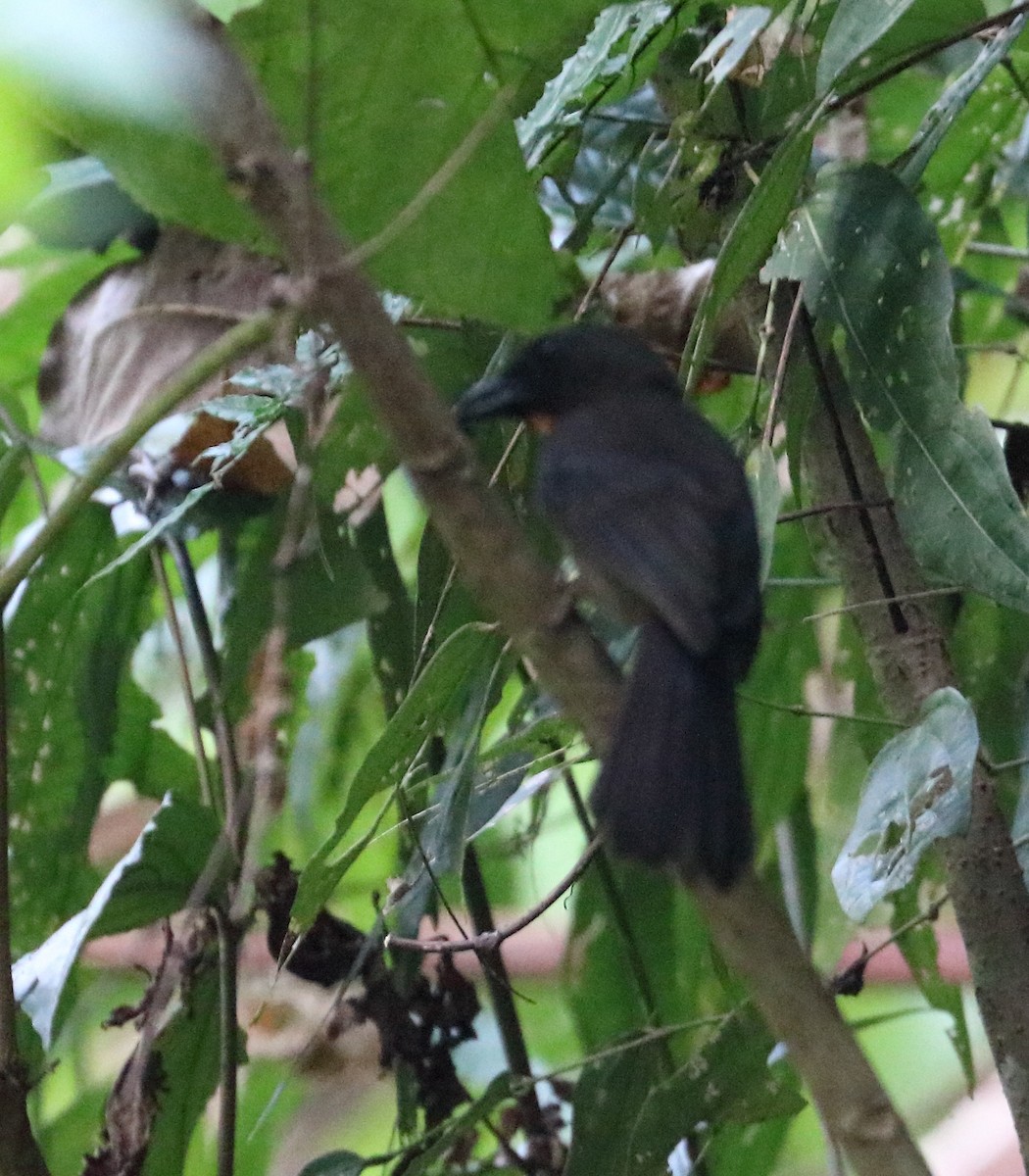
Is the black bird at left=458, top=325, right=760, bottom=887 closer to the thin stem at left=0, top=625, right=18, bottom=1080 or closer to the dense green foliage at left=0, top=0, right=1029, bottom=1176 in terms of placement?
the dense green foliage at left=0, top=0, right=1029, bottom=1176

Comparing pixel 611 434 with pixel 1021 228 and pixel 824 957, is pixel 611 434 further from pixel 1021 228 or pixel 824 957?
pixel 1021 228

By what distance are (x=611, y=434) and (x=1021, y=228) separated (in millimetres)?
1838

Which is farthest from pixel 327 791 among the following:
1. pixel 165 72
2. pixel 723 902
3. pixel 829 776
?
pixel 165 72

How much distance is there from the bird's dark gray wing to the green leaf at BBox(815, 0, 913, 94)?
385 millimetres

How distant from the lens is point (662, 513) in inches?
53.7

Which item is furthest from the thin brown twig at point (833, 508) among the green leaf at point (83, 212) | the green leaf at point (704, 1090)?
the green leaf at point (83, 212)

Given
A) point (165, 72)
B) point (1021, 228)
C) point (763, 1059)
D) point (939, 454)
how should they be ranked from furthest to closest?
point (1021, 228) < point (763, 1059) < point (939, 454) < point (165, 72)

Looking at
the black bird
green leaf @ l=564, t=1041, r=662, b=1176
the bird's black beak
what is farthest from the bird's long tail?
green leaf @ l=564, t=1041, r=662, b=1176

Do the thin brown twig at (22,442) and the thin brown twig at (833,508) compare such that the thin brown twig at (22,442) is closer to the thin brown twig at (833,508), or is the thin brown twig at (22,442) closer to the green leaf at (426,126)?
the green leaf at (426,126)

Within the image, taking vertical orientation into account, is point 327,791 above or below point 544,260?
below

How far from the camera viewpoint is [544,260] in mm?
1348

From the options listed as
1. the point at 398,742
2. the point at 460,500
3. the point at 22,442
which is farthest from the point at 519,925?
the point at 22,442

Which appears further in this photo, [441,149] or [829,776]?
[829,776]

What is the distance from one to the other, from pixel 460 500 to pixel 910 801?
581mm
